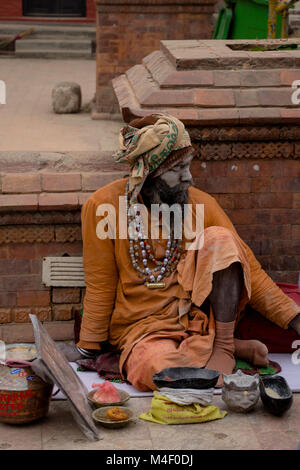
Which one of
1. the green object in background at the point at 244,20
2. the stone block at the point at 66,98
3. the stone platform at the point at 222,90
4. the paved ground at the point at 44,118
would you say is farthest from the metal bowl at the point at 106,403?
the green object in background at the point at 244,20

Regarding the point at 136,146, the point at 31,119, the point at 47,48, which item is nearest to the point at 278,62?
the point at 136,146

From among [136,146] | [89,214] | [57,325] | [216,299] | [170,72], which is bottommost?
[57,325]

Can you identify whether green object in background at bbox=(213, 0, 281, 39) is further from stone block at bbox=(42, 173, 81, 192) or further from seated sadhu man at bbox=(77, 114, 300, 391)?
seated sadhu man at bbox=(77, 114, 300, 391)

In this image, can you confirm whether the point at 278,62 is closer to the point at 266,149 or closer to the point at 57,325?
the point at 266,149

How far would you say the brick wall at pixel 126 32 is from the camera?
8.71m

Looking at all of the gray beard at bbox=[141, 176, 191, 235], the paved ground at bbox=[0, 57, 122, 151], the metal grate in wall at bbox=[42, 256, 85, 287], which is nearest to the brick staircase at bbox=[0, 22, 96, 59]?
the paved ground at bbox=[0, 57, 122, 151]

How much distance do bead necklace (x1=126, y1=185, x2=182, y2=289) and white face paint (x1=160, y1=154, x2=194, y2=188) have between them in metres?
0.25

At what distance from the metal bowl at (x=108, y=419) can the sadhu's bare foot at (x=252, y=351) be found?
0.90m

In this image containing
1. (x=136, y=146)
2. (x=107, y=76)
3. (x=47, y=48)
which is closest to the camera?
(x=136, y=146)

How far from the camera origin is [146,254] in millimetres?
5117

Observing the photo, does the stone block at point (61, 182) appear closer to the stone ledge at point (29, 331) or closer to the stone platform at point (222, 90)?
the stone platform at point (222, 90)

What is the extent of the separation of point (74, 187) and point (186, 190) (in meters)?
0.80

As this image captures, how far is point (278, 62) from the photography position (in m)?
5.77

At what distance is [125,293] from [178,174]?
2.49 ft
